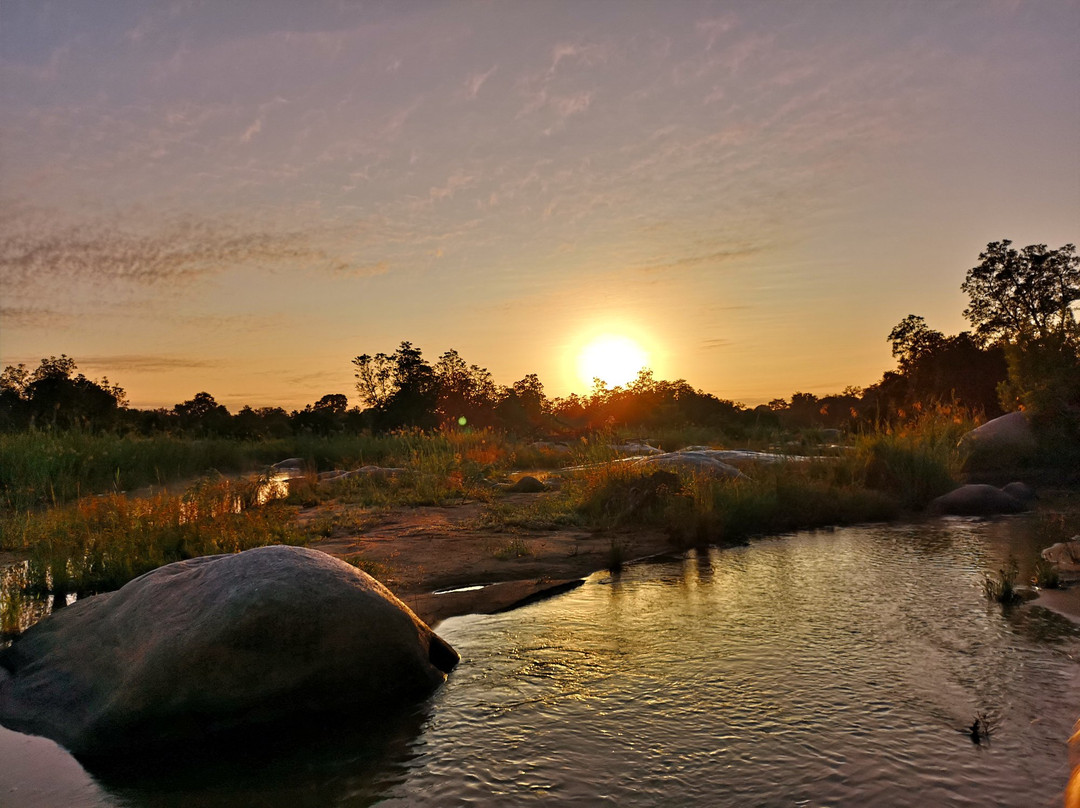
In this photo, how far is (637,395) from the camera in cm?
5125

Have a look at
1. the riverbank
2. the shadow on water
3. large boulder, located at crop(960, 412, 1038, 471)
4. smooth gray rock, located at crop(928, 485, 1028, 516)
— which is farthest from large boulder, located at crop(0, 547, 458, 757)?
large boulder, located at crop(960, 412, 1038, 471)

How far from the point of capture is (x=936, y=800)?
3.03m

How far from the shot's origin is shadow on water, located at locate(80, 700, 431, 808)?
327cm

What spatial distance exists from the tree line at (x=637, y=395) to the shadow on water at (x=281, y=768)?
617 inches

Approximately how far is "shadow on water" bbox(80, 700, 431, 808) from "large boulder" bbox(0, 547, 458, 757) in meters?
0.13

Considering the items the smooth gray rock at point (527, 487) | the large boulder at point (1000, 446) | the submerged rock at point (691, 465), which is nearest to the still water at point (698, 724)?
the submerged rock at point (691, 465)

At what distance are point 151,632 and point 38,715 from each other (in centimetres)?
79

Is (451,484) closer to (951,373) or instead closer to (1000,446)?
(1000,446)

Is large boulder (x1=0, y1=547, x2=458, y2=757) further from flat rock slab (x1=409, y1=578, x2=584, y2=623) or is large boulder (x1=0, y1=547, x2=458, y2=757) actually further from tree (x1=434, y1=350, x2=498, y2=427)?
tree (x1=434, y1=350, x2=498, y2=427)

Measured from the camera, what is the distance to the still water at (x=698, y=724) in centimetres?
321

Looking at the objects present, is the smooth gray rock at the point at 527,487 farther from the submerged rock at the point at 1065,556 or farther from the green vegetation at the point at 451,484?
the submerged rock at the point at 1065,556

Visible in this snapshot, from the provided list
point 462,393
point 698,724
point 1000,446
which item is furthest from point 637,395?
point 698,724

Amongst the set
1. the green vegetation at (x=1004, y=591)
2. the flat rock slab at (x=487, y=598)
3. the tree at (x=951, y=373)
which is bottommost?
the green vegetation at (x=1004, y=591)

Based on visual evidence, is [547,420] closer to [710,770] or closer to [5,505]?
[5,505]
